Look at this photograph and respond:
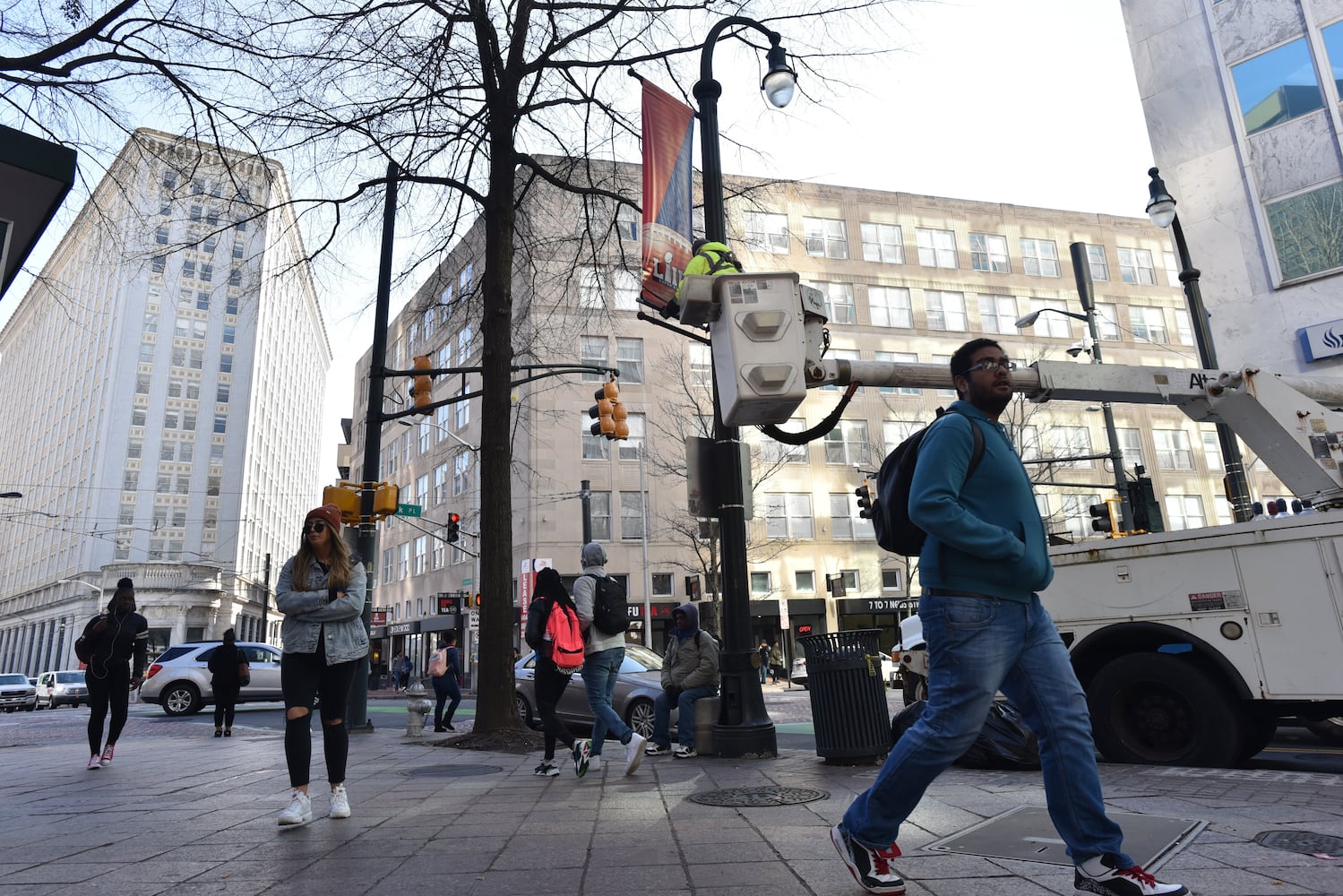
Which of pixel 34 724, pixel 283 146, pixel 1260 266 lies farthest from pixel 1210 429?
pixel 34 724

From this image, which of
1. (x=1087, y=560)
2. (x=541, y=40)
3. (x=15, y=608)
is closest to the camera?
(x=1087, y=560)

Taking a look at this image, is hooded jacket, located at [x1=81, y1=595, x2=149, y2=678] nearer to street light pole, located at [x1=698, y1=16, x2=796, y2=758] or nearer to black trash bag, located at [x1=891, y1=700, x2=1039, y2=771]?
street light pole, located at [x1=698, y1=16, x2=796, y2=758]

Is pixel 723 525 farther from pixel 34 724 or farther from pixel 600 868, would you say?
pixel 34 724

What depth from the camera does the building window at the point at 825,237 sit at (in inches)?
1647

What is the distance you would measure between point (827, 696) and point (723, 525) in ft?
6.48

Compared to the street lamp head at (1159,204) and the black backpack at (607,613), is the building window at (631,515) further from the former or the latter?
the black backpack at (607,613)

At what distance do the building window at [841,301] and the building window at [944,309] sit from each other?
12.8ft

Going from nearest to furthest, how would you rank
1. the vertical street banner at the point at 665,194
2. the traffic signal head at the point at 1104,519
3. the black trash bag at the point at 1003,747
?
the black trash bag at the point at 1003,747, the vertical street banner at the point at 665,194, the traffic signal head at the point at 1104,519

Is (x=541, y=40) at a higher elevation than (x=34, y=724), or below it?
higher

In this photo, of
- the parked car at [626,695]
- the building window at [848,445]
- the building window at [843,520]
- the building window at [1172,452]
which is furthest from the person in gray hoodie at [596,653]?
the building window at [1172,452]

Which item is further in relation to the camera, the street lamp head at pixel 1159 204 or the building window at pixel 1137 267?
the building window at pixel 1137 267

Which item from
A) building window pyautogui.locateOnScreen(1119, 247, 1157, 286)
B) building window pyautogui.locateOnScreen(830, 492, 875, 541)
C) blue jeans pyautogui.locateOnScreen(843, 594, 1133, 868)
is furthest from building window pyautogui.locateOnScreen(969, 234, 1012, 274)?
blue jeans pyautogui.locateOnScreen(843, 594, 1133, 868)

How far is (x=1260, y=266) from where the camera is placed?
17.0 meters

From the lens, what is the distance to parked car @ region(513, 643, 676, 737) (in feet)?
38.7
